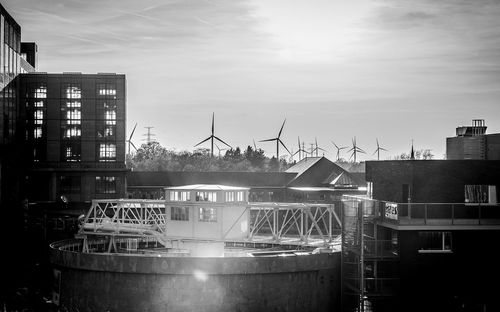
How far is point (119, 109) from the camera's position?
9450 cm

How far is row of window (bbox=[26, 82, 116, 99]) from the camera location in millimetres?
94125

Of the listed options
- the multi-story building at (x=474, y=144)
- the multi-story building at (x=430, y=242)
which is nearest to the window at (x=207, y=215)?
the multi-story building at (x=430, y=242)

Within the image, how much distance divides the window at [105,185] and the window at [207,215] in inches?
1586

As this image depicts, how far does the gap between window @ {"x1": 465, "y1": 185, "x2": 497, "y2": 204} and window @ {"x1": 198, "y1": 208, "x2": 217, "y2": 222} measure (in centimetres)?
1970

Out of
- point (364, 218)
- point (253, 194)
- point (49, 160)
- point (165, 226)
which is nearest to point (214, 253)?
point (165, 226)

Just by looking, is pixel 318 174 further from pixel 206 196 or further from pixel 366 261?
pixel 366 261

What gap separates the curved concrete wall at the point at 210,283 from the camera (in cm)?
4753

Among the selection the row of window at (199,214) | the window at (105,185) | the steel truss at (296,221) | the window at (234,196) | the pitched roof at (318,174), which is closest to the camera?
the steel truss at (296,221)

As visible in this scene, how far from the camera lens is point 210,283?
156ft

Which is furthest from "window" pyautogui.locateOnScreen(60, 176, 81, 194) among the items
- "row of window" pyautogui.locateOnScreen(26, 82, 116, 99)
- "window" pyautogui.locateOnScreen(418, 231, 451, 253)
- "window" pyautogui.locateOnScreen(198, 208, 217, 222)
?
"window" pyautogui.locateOnScreen(418, 231, 451, 253)

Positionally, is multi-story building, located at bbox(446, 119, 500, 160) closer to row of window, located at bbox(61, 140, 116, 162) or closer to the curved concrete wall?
the curved concrete wall

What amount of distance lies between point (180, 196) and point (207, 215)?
345cm

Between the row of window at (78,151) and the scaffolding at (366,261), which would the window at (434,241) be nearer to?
the scaffolding at (366,261)

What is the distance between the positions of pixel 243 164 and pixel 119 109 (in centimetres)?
10173
